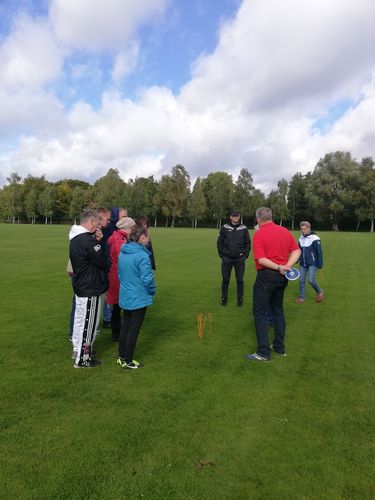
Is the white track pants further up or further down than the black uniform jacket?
further down

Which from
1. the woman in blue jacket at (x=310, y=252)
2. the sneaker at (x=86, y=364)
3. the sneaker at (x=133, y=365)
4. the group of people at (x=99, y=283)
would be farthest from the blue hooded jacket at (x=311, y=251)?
the sneaker at (x=86, y=364)

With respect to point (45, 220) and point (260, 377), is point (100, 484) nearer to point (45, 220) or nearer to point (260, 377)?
point (260, 377)

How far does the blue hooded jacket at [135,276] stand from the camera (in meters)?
5.70

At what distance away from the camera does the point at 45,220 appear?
108438 mm

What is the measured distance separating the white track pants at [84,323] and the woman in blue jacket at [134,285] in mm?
470

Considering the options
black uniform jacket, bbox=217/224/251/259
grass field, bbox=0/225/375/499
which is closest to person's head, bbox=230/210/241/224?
black uniform jacket, bbox=217/224/251/259

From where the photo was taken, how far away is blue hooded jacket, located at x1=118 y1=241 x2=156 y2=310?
5.70 meters

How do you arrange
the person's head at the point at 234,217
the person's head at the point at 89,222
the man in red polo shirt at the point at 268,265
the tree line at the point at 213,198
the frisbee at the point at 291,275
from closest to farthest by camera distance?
the person's head at the point at 89,222, the man in red polo shirt at the point at 268,265, the frisbee at the point at 291,275, the person's head at the point at 234,217, the tree line at the point at 213,198

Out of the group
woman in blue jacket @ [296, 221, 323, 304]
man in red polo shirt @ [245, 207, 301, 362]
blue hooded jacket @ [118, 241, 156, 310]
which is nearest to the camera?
blue hooded jacket @ [118, 241, 156, 310]

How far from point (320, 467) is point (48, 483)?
260 cm

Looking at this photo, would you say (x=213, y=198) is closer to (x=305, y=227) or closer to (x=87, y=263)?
(x=305, y=227)

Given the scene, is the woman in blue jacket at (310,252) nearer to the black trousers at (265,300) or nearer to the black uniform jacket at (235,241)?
the black uniform jacket at (235,241)

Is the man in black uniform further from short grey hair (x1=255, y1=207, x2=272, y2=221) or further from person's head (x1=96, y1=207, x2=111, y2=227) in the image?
person's head (x1=96, y1=207, x2=111, y2=227)

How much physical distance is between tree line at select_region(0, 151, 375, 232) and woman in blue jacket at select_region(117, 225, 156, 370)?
75.3 meters
